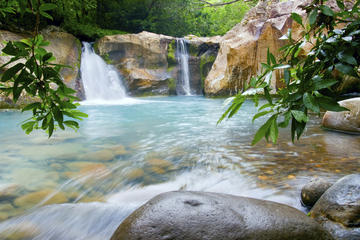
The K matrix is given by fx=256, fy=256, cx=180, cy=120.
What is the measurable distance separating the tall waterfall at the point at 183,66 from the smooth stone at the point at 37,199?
1284cm

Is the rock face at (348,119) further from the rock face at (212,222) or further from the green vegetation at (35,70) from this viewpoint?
the green vegetation at (35,70)

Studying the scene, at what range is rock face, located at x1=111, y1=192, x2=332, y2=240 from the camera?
137cm

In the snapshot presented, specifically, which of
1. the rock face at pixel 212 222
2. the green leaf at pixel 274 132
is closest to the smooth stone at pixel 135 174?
the rock face at pixel 212 222

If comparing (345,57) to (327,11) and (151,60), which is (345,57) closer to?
(327,11)

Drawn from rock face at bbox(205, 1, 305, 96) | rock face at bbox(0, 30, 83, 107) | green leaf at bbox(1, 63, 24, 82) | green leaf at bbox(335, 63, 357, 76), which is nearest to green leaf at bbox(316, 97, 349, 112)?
green leaf at bbox(335, 63, 357, 76)

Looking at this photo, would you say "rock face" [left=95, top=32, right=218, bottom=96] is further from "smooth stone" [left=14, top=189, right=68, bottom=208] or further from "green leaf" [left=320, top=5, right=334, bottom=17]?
"green leaf" [left=320, top=5, right=334, bottom=17]

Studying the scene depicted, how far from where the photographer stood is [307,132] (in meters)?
4.91

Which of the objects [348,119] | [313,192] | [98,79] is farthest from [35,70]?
[98,79]

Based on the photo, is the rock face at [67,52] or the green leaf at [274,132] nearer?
the green leaf at [274,132]

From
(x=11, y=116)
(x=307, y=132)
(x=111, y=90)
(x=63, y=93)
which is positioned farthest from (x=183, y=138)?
(x=111, y=90)

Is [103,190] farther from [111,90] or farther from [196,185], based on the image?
[111,90]

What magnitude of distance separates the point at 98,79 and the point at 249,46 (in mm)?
7482

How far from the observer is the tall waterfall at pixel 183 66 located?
15.3 meters

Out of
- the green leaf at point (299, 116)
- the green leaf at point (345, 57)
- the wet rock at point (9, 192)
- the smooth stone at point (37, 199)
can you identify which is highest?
the green leaf at point (345, 57)
